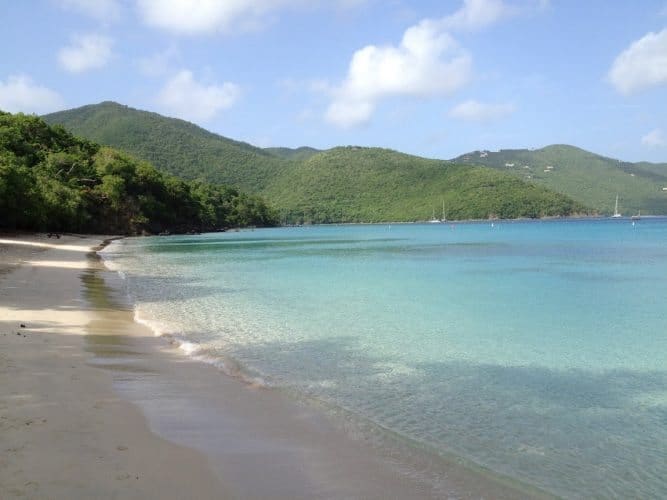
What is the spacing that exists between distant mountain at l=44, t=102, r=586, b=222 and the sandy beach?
510ft

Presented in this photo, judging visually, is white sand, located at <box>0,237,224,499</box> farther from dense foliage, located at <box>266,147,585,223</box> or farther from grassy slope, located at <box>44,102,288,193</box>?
dense foliage, located at <box>266,147,585,223</box>

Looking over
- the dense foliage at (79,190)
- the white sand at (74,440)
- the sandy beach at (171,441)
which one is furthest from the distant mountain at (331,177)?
the sandy beach at (171,441)

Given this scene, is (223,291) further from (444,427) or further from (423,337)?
(444,427)

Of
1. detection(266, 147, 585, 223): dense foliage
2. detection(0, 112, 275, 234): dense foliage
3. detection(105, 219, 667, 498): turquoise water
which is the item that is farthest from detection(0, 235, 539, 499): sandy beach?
detection(266, 147, 585, 223): dense foliage

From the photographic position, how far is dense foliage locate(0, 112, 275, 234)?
46.5 meters

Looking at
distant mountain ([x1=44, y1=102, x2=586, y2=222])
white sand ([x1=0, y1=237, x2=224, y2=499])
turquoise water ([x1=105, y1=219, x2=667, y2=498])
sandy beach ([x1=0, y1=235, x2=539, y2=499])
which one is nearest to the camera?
white sand ([x1=0, y1=237, x2=224, y2=499])

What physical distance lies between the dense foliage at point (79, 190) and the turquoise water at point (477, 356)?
29782 mm

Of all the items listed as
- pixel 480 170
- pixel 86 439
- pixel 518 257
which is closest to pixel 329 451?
pixel 86 439

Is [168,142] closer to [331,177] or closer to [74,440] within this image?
[331,177]

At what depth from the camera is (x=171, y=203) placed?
322 ft

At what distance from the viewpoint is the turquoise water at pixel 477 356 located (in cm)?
552

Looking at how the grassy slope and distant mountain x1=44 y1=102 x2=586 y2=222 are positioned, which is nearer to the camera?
the grassy slope

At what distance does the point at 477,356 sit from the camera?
385 inches

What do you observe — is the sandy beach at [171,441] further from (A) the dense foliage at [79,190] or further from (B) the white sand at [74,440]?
(A) the dense foliage at [79,190]
